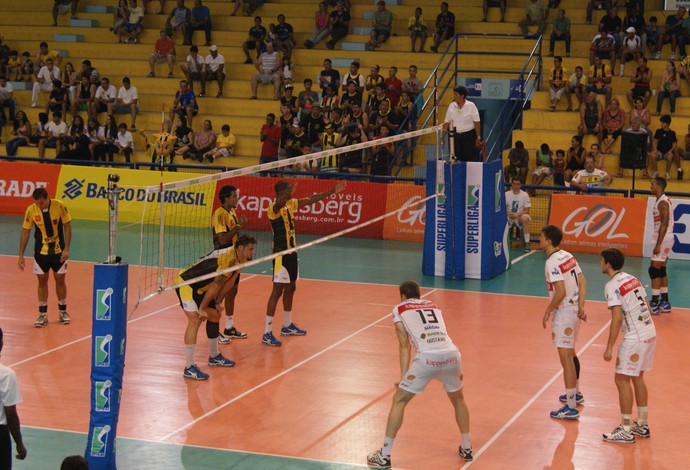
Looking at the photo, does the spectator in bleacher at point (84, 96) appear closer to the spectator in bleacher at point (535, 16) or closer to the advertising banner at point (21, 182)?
the advertising banner at point (21, 182)

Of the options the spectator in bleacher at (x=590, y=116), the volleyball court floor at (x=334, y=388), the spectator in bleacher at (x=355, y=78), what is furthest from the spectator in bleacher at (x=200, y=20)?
the volleyball court floor at (x=334, y=388)

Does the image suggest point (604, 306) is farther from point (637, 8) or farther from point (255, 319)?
point (637, 8)

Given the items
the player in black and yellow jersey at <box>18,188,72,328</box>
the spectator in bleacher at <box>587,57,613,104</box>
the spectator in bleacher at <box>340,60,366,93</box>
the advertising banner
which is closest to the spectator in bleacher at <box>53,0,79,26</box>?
the advertising banner

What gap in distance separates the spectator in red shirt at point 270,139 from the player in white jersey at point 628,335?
16.8 m

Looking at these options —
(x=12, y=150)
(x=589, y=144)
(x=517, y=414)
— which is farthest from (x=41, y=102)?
(x=517, y=414)

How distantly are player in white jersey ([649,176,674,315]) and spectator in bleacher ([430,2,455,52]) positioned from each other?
14.0 m

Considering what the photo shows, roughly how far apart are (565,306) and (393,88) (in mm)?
16304

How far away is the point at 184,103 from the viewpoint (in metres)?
28.9

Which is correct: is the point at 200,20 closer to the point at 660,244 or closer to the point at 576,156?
the point at 576,156

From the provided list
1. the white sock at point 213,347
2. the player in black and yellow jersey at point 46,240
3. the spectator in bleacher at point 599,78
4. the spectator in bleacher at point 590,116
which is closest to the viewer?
the white sock at point 213,347

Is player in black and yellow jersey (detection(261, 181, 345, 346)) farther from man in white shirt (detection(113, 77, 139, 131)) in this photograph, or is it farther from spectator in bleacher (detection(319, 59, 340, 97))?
man in white shirt (detection(113, 77, 139, 131))

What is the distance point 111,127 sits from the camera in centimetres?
2891

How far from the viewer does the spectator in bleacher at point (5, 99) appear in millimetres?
30641

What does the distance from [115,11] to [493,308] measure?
2102 centimetres
